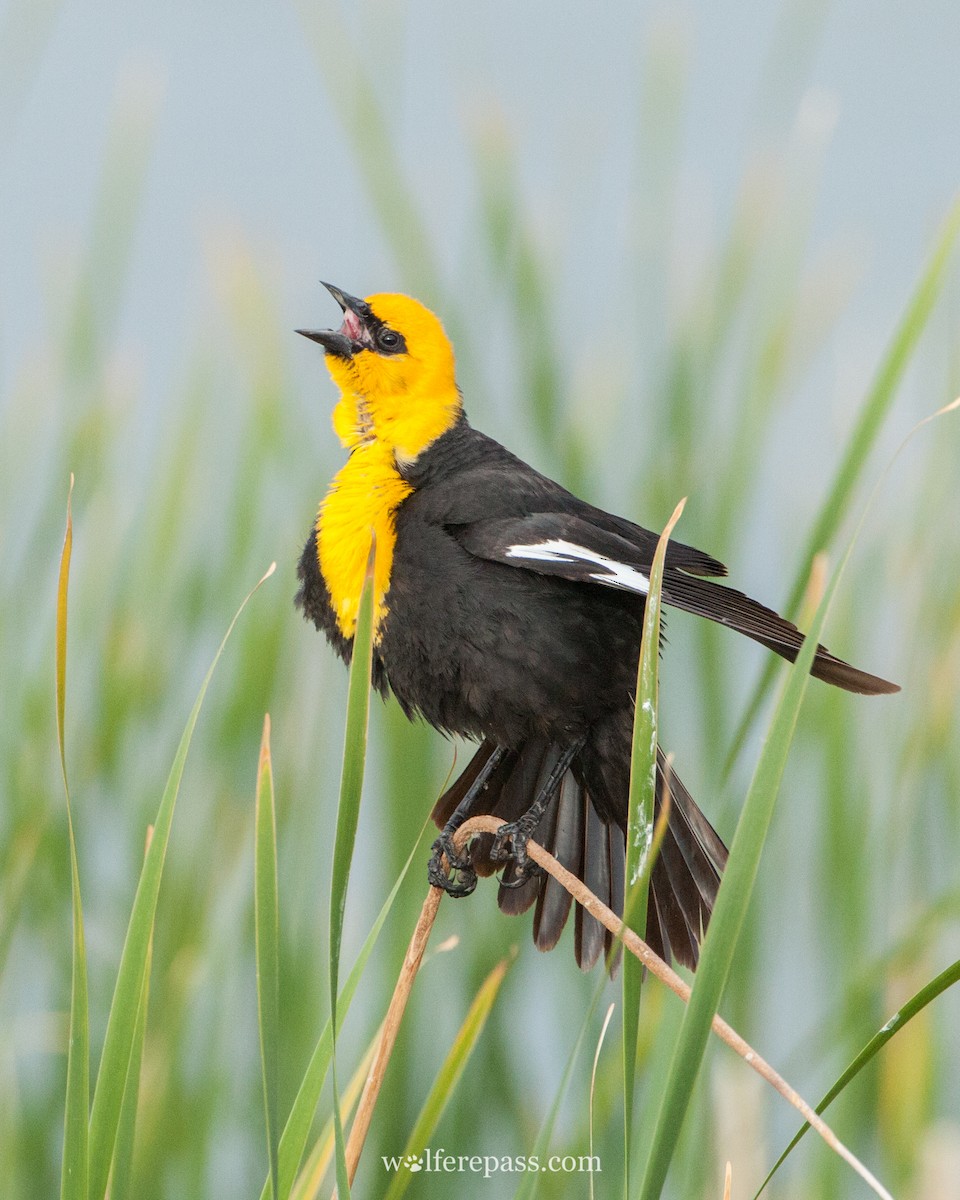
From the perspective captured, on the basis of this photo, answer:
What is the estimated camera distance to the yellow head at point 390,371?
1.26 metres

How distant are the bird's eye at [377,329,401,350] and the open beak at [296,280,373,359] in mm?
11

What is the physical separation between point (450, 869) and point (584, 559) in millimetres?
366

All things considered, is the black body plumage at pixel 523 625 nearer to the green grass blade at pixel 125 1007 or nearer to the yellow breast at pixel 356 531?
the yellow breast at pixel 356 531

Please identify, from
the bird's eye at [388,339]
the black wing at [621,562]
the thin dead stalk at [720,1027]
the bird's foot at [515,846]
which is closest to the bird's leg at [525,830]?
the bird's foot at [515,846]

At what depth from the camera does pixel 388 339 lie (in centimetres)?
132

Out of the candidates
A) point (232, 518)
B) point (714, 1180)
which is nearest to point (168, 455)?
point (232, 518)

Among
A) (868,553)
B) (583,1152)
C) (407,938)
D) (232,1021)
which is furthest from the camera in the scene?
(868,553)

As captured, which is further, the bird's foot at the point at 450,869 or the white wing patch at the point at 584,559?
the bird's foot at the point at 450,869

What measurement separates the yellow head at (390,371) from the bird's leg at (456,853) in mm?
344

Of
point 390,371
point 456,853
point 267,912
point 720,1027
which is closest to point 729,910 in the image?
point 720,1027

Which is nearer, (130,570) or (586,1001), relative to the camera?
(586,1001)

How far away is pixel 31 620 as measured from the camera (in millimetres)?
1445

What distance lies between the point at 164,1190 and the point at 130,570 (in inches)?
27.4

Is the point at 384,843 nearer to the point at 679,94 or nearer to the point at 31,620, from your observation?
the point at 31,620
